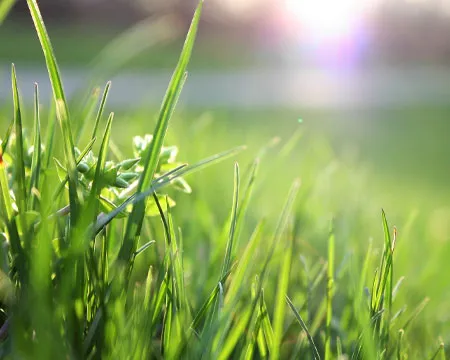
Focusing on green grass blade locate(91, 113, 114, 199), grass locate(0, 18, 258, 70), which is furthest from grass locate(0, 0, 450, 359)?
grass locate(0, 18, 258, 70)

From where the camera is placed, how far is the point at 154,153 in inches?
18.9

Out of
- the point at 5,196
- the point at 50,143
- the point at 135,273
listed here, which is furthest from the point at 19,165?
the point at 135,273

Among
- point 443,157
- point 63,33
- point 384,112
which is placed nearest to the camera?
point 443,157

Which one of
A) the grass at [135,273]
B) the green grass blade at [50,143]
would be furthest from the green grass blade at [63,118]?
the green grass blade at [50,143]

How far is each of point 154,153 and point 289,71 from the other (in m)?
14.6

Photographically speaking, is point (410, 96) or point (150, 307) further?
point (410, 96)

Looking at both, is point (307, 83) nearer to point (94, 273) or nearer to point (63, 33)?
point (63, 33)

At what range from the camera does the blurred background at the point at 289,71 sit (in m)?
2.65

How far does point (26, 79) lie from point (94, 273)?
9.34 metres

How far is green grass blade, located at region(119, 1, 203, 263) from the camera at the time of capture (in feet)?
1.51

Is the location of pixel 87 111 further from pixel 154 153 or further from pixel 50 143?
pixel 154 153

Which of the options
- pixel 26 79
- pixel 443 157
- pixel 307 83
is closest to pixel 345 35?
pixel 307 83

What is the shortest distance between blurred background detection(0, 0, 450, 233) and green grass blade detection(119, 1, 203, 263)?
0.97 ft

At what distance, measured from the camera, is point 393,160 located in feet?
11.7
